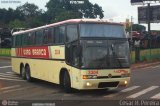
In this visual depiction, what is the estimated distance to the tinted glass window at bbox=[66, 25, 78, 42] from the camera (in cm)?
1916

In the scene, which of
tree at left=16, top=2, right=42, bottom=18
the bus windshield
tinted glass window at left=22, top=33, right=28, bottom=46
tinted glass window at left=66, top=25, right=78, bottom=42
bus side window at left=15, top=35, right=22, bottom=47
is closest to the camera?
the bus windshield

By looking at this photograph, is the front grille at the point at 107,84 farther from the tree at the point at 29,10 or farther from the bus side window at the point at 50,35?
the tree at the point at 29,10

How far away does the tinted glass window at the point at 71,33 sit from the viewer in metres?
19.2

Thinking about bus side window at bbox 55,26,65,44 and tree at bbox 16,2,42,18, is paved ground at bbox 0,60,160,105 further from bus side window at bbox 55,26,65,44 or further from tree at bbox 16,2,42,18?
tree at bbox 16,2,42,18

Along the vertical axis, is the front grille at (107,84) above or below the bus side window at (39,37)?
below

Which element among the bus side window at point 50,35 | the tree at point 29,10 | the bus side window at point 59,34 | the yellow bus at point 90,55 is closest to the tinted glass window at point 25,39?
the bus side window at point 50,35

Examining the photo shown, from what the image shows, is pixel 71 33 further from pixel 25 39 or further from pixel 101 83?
pixel 25 39

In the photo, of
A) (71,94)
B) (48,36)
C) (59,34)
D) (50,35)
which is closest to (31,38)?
(48,36)

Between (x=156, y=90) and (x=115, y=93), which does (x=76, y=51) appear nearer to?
(x=115, y=93)

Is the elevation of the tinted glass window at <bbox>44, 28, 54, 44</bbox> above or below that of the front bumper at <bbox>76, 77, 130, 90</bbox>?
above

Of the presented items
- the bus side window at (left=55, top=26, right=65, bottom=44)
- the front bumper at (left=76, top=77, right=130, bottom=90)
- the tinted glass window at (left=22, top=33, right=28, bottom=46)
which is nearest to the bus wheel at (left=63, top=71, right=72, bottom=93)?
the front bumper at (left=76, top=77, right=130, bottom=90)

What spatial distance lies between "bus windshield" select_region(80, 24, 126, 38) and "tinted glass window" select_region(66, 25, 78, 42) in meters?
0.33

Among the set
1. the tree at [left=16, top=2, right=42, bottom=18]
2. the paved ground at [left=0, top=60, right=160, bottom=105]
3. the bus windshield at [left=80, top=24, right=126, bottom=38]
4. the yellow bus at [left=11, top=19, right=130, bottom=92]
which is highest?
the tree at [left=16, top=2, right=42, bottom=18]

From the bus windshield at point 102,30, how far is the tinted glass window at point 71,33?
33cm
